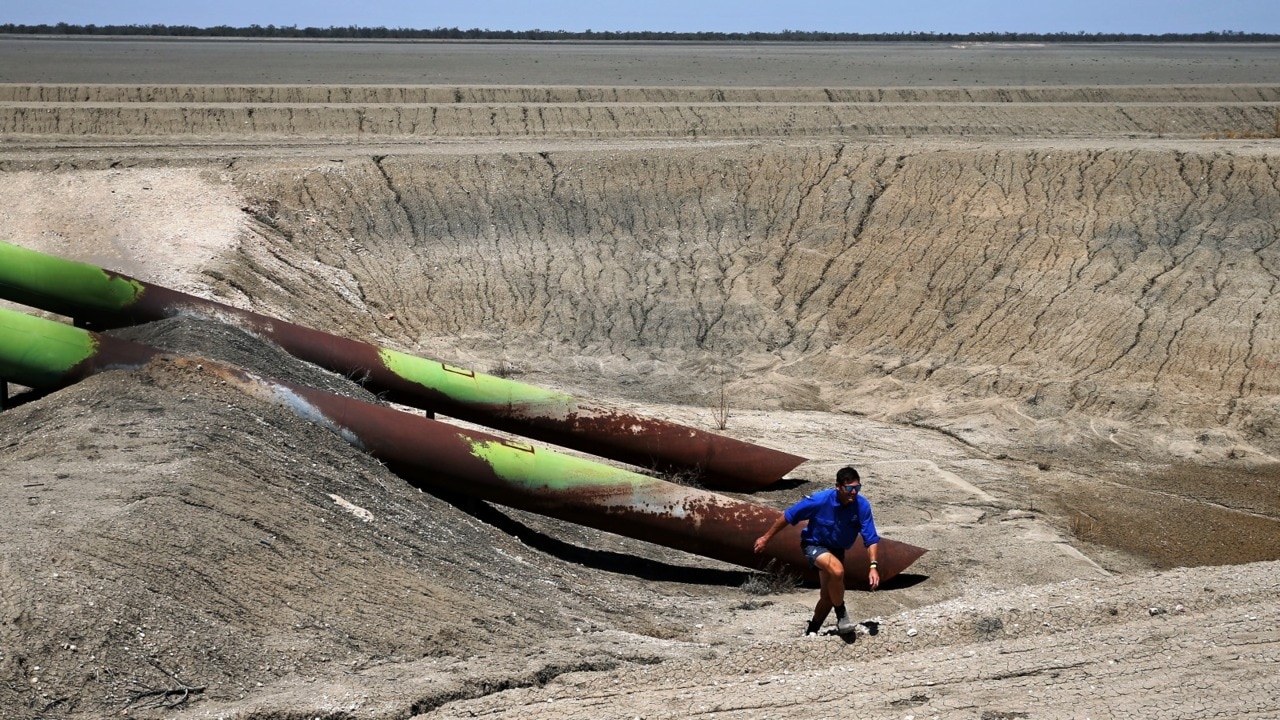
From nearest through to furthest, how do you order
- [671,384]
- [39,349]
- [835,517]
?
[835,517]
[39,349]
[671,384]

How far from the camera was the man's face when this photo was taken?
8.61 meters

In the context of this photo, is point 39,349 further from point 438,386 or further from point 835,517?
point 835,517

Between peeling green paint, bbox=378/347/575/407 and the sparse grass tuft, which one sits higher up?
peeling green paint, bbox=378/347/575/407

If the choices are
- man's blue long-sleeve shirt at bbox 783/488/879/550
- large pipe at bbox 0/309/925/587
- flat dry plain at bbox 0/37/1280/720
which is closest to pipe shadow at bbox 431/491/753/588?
flat dry plain at bbox 0/37/1280/720

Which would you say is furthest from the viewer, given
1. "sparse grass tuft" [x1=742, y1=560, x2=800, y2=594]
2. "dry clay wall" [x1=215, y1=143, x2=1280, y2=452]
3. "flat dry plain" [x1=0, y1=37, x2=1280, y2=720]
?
"dry clay wall" [x1=215, y1=143, x2=1280, y2=452]

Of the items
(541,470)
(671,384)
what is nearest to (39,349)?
(541,470)

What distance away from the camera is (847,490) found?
8.63 metres

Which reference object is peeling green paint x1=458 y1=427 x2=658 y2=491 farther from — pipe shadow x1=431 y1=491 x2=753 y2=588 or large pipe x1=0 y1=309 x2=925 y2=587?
pipe shadow x1=431 y1=491 x2=753 y2=588

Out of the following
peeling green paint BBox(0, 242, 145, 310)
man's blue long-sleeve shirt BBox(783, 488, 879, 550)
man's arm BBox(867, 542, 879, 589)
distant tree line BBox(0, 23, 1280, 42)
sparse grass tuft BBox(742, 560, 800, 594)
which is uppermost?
distant tree line BBox(0, 23, 1280, 42)

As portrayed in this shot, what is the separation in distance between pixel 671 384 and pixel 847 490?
10.8 m

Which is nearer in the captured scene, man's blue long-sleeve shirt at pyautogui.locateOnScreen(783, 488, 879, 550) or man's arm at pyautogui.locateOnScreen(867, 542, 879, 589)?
man's arm at pyautogui.locateOnScreen(867, 542, 879, 589)

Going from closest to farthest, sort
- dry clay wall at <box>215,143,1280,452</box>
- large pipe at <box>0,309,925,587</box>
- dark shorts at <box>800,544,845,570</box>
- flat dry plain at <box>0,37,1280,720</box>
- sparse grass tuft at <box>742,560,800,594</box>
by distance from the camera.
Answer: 1. flat dry plain at <box>0,37,1280,720</box>
2. dark shorts at <box>800,544,845,570</box>
3. large pipe at <box>0,309,925,587</box>
4. sparse grass tuft at <box>742,560,800,594</box>
5. dry clay wall at <box>215,143,1280,452</box>

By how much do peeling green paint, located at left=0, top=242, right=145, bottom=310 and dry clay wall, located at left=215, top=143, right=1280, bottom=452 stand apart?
481 cm

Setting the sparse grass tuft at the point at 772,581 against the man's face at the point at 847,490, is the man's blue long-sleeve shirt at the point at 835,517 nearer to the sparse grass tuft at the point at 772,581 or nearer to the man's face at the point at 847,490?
the man's face at the point at 847,490
